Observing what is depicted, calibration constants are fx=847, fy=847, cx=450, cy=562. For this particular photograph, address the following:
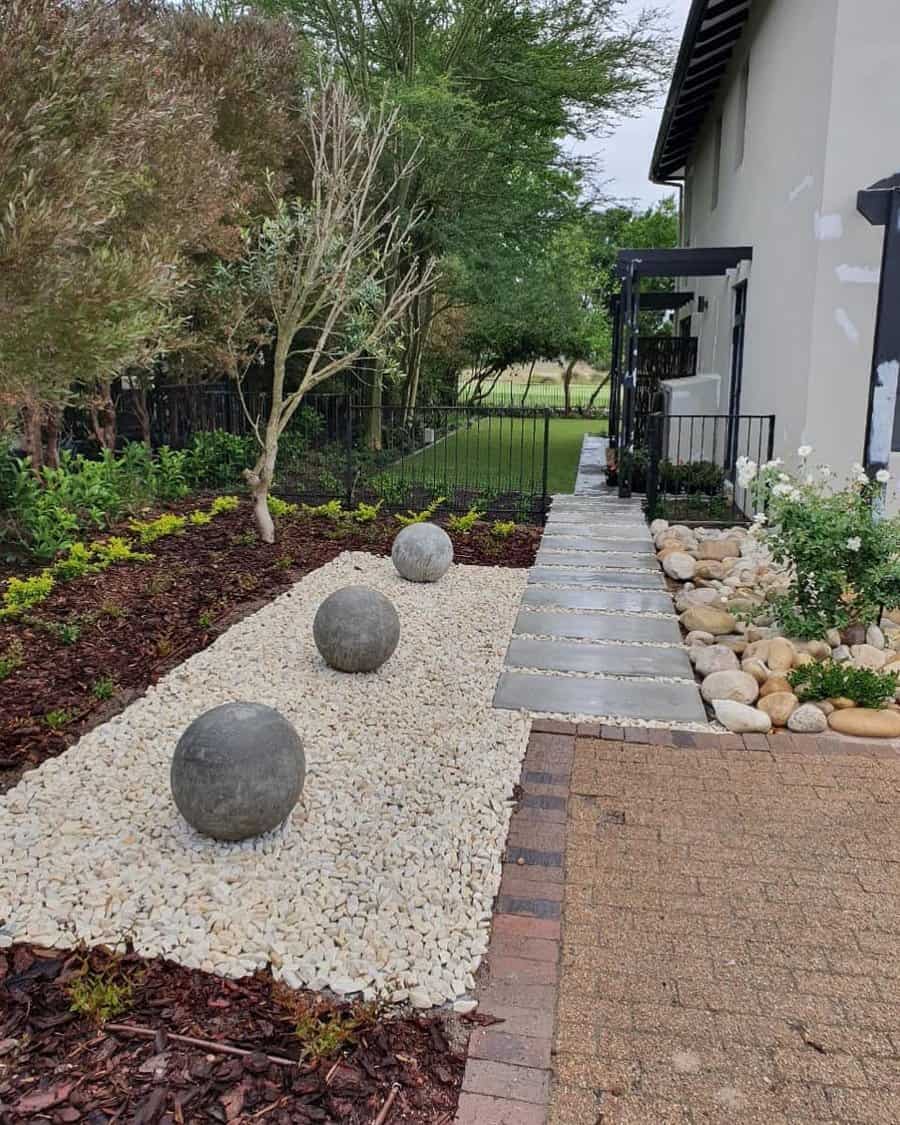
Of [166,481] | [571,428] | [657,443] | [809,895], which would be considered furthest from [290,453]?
[571,428]

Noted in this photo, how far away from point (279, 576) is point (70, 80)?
12.2 feet

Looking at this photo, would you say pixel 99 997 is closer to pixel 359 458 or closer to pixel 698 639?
pixel 698 639

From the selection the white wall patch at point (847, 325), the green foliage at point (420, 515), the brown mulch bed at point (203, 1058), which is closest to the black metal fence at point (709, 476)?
the white wall patch at point (847, 325)

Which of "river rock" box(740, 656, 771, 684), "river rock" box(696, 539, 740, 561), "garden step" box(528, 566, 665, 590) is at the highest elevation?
"river rock" box(696, 539, 740, 561)

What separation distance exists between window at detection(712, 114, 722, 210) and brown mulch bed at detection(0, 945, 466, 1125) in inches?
475

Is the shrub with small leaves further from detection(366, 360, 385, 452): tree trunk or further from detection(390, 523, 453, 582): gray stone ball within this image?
detection(366, 360, 385, 452): tree trunk

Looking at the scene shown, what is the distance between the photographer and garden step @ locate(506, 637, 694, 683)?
514 cm

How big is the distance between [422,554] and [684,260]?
194 inches

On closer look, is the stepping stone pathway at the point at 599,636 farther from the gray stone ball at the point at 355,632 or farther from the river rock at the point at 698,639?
the gray stone ball at the point at 355,632

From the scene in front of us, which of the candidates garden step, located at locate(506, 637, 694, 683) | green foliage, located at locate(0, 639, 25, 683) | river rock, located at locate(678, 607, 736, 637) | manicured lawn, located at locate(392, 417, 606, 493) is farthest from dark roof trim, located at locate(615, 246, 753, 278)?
green foliage, located at locate(0, 639, 25, 683)

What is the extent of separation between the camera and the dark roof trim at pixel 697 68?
29.4 ft

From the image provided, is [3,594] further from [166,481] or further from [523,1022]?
[523,1022]

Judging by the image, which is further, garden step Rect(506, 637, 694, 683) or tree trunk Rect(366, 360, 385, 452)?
tree trunk Rect(366, 360, 385, 452)

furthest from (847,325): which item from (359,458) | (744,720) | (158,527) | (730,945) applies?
(359,458)
